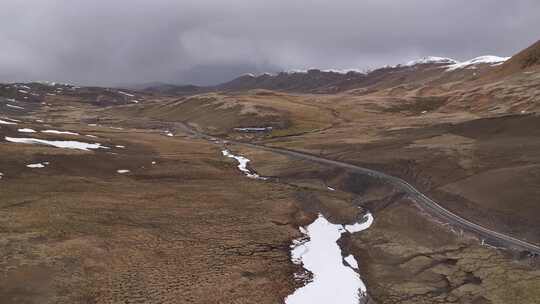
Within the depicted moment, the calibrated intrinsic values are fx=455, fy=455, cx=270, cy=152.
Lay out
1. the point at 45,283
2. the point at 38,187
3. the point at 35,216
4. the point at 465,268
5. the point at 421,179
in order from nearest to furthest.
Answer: the point at 45,283, the point at 465,268, the point at 35,216, the point at 38,187, the point at 421,179

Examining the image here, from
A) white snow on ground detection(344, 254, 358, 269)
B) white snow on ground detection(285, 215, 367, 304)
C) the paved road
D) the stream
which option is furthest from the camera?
the paved road

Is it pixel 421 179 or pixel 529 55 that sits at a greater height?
pixel 529 55

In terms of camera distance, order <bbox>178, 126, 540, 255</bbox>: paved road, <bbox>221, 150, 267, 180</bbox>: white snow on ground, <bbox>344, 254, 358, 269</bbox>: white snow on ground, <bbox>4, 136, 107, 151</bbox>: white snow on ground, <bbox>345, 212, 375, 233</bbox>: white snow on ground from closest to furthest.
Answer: <bbox>344, 254, 358, 269</bbox>: white snow on ground < <bbox>178, 126, 540, 255</bbox>: paved road < <bbox>345, 212, 375, 233</bbox>: white snow on ground < <bbox>221, 150, 267, 180</bbox>: white snow on ground < <bbox>4, 136, 107, 151</bbox>: white snow on ground

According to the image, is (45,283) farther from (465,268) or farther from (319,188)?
(319,188)

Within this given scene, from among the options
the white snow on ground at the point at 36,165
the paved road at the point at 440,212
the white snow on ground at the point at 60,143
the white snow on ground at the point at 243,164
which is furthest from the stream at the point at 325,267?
the white snow on ground at the point at 60,143

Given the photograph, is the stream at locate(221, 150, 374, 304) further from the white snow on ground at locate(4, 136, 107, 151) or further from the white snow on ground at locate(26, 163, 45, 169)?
the white snow on ground at locate(4, 136, 107, 151)

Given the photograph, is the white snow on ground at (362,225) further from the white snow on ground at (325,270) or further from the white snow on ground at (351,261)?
the white snow on ground at (351,261)

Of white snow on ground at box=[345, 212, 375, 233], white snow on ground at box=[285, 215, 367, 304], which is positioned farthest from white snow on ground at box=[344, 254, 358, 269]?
white snow on ground at box=[345, 212, 375, 233]

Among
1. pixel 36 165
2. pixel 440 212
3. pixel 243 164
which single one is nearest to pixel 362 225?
pixel 440 212

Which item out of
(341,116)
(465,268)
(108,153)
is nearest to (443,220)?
(465,268)
